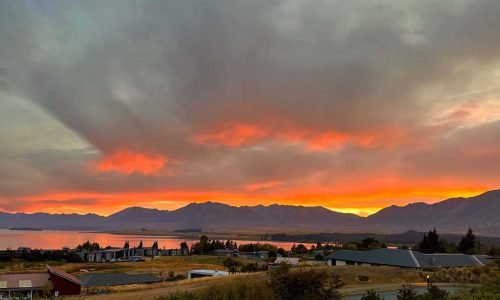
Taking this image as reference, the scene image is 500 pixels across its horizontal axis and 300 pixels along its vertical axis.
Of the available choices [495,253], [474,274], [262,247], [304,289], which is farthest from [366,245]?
[304,289]

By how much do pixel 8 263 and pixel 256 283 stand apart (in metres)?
114

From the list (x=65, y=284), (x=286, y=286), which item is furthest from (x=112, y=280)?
(x=286, y=286)

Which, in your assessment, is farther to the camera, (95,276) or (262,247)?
(262,247)

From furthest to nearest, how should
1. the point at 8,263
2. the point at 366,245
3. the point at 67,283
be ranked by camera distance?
the point at 366,245
the point at 8,263
the point at 67,283

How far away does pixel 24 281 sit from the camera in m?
68.4

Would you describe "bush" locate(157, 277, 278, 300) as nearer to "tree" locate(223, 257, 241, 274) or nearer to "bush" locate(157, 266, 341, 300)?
"bush" locate(157, 266, 341, 300)

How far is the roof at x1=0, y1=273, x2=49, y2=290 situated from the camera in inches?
2611

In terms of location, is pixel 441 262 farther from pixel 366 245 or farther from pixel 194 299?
pixel 194 299

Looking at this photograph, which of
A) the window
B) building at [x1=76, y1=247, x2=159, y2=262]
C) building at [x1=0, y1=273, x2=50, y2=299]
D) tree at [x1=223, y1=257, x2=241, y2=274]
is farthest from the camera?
building at [x1=76, y1=247, x2=159, y2=262]

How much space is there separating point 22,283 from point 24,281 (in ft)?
1.89

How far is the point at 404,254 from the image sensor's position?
289ft

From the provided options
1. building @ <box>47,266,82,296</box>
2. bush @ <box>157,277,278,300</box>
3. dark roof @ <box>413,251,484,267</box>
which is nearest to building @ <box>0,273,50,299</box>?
building @ <box>47,266,82,296</box>

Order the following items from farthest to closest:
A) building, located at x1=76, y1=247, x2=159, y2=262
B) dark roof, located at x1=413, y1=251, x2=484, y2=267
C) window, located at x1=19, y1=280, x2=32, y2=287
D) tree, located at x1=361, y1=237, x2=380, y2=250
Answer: building, located at x1=76, y1=247, x2=159, y2=262
tree, located at x1=361, y1=237, x2=380, y2=250
dark roof, located at x1=413, y1=251, x2=484, y2=267
window, located at x1=19, y1=280, x2=32, y2=287

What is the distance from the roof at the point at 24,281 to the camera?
6631 cm
